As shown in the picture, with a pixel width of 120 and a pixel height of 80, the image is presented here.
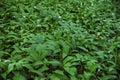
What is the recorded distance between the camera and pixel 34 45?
13.6 feet

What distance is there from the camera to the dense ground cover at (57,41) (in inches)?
148

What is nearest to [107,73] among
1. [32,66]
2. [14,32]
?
[32,66]

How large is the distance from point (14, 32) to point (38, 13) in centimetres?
123

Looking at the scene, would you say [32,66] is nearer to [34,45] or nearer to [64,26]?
[34,45]

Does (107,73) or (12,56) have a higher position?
(12,56)

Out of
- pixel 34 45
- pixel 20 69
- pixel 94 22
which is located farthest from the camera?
pixel 94 22

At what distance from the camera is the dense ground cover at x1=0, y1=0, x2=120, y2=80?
12.3 ft

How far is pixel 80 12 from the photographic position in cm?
637

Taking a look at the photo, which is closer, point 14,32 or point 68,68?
point 68,68

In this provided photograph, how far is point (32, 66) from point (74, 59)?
698 mm

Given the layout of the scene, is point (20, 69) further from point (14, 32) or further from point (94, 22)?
point (94, 22)

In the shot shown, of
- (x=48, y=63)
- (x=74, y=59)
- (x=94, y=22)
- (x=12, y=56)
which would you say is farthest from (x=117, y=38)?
(x=12, y=56)

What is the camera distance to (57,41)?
173 inches

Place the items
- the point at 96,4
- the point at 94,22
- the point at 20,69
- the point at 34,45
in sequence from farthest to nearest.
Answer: the point at 96,4
the point at 94,22
the point at 34,45
the point at 20,69
